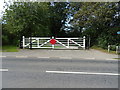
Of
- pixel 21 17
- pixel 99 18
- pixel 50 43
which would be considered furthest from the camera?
pixel 99 18

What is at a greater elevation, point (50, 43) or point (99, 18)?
point (99, 18)

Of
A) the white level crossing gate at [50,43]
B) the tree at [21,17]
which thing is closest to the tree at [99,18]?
the white level crossing gate at [50,43]

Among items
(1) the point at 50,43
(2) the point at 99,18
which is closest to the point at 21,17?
(1) the point at 50,43

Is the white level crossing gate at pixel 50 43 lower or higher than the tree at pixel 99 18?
lower

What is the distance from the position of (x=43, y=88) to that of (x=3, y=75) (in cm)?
221

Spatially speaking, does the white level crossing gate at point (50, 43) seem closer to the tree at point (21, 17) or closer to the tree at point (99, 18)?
the tree at point (21, 17)

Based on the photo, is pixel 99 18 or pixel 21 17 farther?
pixel 99 18

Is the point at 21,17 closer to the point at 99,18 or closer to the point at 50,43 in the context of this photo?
the point at 50,43

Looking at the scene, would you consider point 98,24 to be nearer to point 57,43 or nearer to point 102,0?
point 102,0

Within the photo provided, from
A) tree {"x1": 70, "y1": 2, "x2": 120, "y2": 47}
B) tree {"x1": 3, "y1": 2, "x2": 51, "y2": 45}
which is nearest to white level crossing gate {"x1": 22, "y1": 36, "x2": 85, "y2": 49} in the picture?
tree {"x1": 3, "y1": 2, "x2": 51, "y2": 45}

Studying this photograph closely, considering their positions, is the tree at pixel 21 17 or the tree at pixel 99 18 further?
the tree at pixel 21 17

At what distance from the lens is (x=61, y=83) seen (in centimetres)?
405

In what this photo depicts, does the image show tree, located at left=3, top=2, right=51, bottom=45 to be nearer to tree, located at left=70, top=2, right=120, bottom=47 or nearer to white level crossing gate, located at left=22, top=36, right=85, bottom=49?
white level crossing gate, located at left=22, top=36, right=85, bottom=49

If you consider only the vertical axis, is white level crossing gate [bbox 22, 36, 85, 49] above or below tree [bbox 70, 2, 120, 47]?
below
